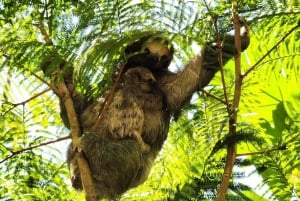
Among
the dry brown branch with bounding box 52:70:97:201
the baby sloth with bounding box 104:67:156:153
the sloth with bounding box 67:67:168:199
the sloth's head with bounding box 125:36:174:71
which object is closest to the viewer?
the dry brown branch with bounding box 52:70:97:201

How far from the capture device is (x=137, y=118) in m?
4.59

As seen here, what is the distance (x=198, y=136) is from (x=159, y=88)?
0.72 m

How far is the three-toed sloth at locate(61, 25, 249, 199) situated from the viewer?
4289 mm

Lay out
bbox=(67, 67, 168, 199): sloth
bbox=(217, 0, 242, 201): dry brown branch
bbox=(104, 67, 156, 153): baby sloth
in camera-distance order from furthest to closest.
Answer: bbox=(104, 67, 156, 153): baby sloth, bbox=(67, 67, 168, 199): sloth, bbox=(217, 0, 242, 201): dry brown branch

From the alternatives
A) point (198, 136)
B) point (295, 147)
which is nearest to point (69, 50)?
point (198, 136)

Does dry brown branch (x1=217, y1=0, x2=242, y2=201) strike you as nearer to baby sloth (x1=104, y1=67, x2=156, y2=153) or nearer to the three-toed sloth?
the three-toed sloth

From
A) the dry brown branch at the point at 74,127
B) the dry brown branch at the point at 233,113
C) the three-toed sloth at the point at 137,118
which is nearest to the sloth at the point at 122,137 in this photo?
the three-toed sloth at the point at 137,118

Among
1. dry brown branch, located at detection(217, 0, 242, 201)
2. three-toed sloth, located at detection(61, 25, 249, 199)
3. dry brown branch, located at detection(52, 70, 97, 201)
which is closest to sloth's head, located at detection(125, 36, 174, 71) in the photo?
three-toed sloth, located at detection(61, 25, 249, 199)

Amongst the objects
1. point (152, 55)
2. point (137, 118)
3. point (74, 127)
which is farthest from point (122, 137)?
point (74, 127)

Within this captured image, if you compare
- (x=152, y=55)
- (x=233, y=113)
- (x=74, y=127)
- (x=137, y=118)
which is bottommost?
(x=233, y=113)

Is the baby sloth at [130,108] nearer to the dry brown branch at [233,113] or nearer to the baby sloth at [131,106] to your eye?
the baby sloth at [131,106]

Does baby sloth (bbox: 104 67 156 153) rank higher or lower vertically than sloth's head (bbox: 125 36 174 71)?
lower

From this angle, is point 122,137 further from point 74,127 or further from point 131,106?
point 74,127

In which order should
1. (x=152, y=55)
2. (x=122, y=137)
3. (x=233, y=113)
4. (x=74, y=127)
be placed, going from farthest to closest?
(x=152, y=55) → (x=122, y=137) → (x=74, y=127) → (x=233, y=113)
